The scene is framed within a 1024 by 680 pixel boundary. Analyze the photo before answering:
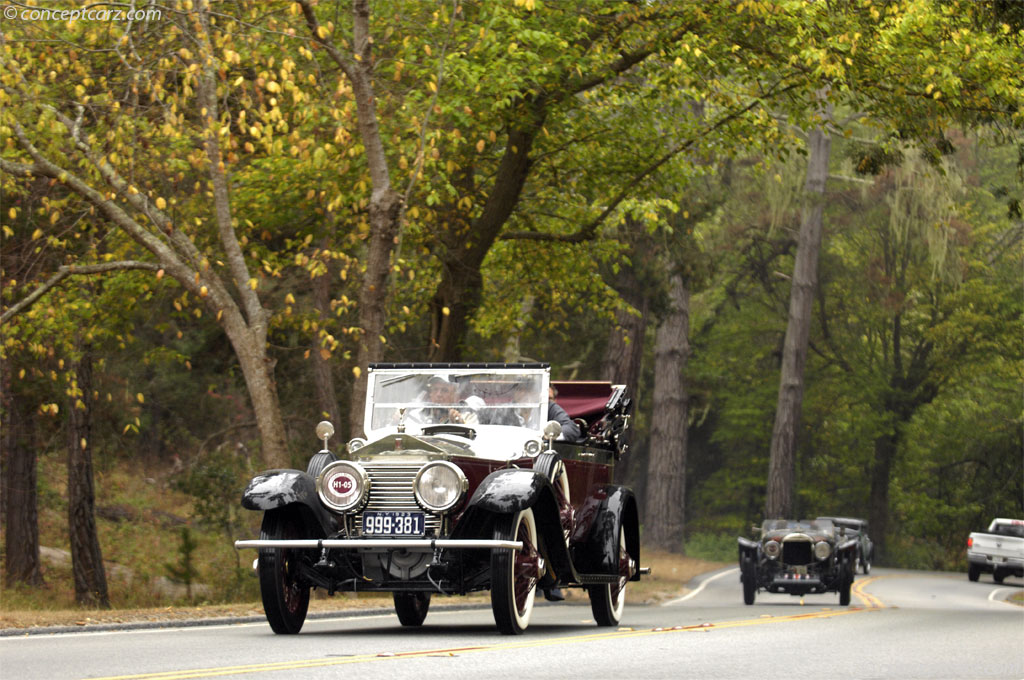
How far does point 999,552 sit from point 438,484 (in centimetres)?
3235

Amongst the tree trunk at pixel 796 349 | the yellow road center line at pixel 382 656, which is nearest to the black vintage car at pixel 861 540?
the tree trunk at pixel 796 349

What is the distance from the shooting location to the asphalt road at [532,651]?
8242 mm

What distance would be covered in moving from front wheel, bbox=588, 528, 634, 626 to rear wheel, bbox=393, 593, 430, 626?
1.59 metres

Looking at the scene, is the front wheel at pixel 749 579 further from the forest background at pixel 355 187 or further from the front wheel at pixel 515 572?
the front wheel at pixel 515 572

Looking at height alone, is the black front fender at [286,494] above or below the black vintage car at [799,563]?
above

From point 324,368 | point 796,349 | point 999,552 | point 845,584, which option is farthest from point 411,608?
point 796,349

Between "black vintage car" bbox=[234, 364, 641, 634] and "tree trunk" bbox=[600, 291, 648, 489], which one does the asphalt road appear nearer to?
"black vintage car" bbox=[234, 364, 641, 634]

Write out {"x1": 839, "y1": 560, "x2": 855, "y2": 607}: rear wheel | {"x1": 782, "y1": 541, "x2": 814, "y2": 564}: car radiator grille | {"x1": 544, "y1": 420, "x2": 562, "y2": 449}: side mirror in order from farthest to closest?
{"x1": 782, "y1": 541, "x2": 814, "y2": 564}: car radiator grille, {"x1": 839, "y1": 560, "x2": 855, "y2": 607}: rear wheel, {"x1": 544, "y1": 420, "x2": 562, "y2": 449}: side mirror

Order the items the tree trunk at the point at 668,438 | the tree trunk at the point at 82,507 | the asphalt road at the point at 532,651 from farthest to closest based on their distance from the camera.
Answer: the tree trunk at the point at 668,438 < the tree trunk at the point at 82,507 < the asphalt road at the point at 532,651

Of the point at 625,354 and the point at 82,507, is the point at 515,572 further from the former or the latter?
the point at 625,354

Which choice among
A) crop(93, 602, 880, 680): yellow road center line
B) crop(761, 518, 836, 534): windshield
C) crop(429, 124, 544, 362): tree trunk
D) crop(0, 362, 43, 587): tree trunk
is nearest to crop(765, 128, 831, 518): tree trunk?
crop(761, 518, 836, 534): windshield

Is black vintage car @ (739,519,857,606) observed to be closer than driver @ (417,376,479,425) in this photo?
No

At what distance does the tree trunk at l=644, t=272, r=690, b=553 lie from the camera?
38.6m

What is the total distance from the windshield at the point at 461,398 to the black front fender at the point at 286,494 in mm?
1849
